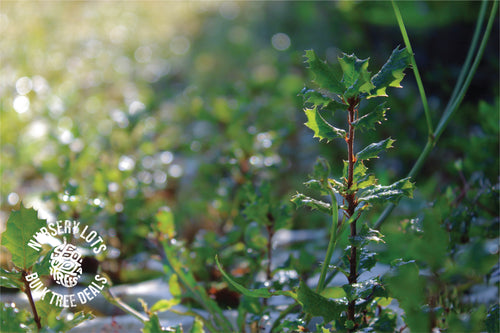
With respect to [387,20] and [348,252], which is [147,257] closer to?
[348,252]

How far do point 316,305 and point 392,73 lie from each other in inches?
18.2

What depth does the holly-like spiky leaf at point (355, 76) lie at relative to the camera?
87cm

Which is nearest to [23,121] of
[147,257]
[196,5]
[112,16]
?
[147,257]

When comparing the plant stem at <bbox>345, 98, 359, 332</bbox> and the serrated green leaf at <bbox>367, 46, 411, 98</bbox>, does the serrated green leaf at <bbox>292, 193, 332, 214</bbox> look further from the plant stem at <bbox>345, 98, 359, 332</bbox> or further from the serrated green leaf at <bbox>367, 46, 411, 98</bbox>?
the serrated green leaf at <bbox>367, 46, 411, 98</bbox>

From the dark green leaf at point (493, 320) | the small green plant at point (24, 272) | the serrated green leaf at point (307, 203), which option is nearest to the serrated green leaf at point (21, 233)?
the small green plant at point (24, 272)

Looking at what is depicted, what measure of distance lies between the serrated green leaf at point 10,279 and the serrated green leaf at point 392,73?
0.80m

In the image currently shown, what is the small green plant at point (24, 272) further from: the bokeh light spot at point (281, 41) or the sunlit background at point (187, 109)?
the bokeh light spot at point (281, 41)

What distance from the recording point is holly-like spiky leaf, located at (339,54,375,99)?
34.2 inches

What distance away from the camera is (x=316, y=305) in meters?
0.89

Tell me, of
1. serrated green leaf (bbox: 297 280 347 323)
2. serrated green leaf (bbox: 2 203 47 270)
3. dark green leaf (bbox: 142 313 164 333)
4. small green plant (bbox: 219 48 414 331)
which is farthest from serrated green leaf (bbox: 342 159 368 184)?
serrated green leaf (bbox: 2 203 47 270)

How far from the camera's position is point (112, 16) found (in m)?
4.09

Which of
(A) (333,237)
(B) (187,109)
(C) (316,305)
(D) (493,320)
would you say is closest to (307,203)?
(A) (333,237)

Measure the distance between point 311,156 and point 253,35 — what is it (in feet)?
5.50

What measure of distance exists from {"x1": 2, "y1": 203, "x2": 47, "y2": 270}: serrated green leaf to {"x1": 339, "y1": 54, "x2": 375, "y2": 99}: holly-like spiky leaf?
67cm
